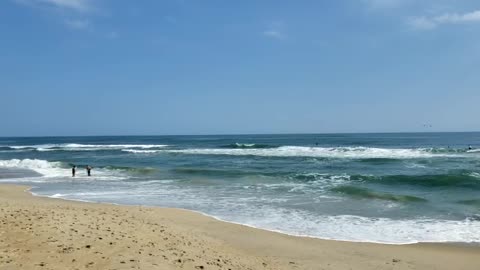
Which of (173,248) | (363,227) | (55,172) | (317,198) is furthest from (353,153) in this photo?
(173,248)

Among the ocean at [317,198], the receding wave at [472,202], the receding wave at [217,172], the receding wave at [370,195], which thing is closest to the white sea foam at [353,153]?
the ocean at [317,198]

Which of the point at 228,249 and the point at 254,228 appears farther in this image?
the point at 254,228

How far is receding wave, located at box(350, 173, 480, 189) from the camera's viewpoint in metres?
20.4

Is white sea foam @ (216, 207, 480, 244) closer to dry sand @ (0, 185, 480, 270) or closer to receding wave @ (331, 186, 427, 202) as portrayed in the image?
dry sand @ (0, 185, 480, 270)

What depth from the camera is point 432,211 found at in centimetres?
1381

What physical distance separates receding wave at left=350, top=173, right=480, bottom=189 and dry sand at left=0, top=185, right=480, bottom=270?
39.7 ft

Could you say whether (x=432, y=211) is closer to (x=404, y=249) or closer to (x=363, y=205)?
(x=363, y=205)

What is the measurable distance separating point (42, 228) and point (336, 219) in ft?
25.8

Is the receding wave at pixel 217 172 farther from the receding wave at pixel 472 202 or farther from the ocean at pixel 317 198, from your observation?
the receding wave at pixel 472 202

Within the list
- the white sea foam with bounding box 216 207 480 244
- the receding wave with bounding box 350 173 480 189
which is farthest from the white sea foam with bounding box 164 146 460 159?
the white sea foam with bounding box 216 207 480 244

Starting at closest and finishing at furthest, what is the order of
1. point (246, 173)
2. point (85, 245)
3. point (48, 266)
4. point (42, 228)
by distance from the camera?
point (48, 266), point (85, 245), point (42, 228), point (246, 173)

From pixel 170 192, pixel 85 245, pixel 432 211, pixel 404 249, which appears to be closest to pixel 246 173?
pixel 170 192

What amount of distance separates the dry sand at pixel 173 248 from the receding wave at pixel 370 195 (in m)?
6.80

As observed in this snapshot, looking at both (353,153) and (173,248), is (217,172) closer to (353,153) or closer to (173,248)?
(173,248)
